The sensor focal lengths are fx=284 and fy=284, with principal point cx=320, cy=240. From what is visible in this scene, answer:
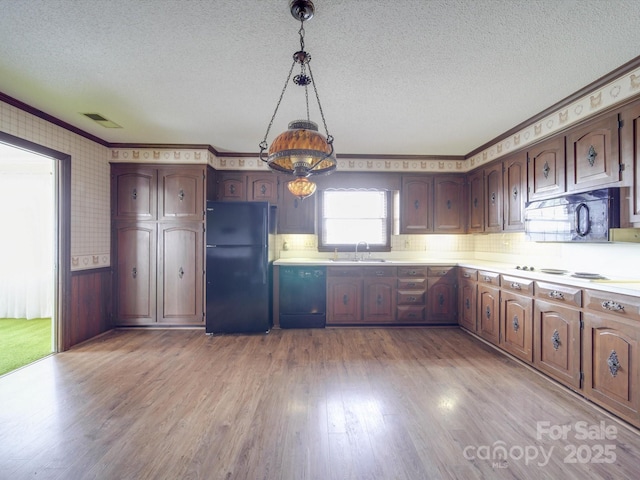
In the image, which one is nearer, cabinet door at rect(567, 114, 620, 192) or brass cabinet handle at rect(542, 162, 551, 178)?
cabinet door at rect(567, 114, 620, 192)

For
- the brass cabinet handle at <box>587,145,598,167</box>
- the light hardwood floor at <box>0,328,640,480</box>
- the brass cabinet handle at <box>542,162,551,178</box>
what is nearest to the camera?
the light hardwood floor at <box>0,328,640,480</box>

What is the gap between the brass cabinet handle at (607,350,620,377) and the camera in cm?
190

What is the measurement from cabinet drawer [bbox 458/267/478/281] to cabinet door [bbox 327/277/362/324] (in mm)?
1346

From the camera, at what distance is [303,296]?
3877 millimetres

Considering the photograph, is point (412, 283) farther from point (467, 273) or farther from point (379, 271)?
point (467, 273)

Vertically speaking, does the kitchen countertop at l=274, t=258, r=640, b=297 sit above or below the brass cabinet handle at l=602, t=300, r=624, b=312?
above

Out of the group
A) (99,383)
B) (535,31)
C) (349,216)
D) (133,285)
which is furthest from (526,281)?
(133,285)

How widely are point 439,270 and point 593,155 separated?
2.02 meters

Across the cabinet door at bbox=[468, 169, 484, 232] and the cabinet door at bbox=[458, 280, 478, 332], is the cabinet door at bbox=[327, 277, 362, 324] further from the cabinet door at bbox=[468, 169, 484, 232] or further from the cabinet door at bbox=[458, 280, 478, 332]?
the cabinet door at bbox=[468, 169, 484, 232]

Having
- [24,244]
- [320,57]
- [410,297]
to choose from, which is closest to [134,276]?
[24,244]

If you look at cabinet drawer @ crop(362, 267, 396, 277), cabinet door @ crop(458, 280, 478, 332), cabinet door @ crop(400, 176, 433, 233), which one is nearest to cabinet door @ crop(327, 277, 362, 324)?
cabinet drawer @ crop(362, 267, 396, 277)

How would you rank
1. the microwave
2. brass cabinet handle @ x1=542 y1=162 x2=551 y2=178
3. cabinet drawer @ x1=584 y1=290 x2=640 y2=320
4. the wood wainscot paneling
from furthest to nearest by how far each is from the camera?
the wood wainscot paneling
brass cabinet handle @ x1=542 y1=162 x2=551 y2=178
the microwave
cabinet drawer @ x1=584 y1=290 x2=640 y2=320

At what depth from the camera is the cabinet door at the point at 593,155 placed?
215 centimetres

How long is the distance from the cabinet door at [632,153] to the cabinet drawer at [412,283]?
212 centimetres
